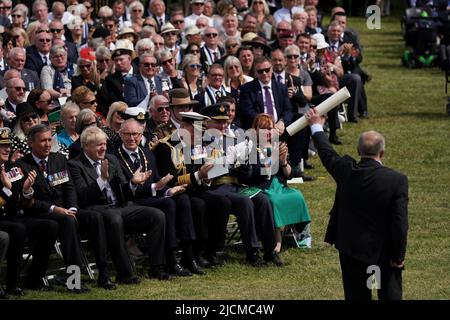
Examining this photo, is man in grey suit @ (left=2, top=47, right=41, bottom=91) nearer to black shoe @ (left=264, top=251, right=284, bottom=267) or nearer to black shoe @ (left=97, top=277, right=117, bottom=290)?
black shoe @ (left=264, top=251, right=284, bottom=267)

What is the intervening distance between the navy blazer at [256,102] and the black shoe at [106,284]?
4305 mm

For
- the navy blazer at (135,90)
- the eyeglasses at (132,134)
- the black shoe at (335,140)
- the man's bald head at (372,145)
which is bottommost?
the black shoe at (335,140)

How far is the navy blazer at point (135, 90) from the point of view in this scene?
16.6 m

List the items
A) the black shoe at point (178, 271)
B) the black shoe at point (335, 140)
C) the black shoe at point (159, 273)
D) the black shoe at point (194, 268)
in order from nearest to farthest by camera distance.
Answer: the black shoe at point (159, 273) < the black shoe at point (178, 271) < the black shoe at point (194, 268) < the black shoe at point (335, 140)

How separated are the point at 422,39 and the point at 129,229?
15828mm

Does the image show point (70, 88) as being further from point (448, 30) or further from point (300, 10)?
point (448, 30)

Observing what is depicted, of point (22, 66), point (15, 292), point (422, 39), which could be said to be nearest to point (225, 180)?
point (15, 292)

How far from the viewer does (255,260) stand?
14.0 m

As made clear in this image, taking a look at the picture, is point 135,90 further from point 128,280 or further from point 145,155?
point 128,280

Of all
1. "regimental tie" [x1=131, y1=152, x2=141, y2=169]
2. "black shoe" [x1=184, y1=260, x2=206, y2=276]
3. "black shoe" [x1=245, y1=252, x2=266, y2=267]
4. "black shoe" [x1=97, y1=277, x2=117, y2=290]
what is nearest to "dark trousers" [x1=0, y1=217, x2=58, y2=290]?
"black shoe" [x1=97, y1=277, x2=117, y2=290]

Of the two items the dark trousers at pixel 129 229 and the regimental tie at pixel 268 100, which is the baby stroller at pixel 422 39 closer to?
the regimental tie at pixel 268 100

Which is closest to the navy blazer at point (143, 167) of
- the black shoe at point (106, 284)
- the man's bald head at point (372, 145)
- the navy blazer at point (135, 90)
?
the black shoe at point (106, 284)
